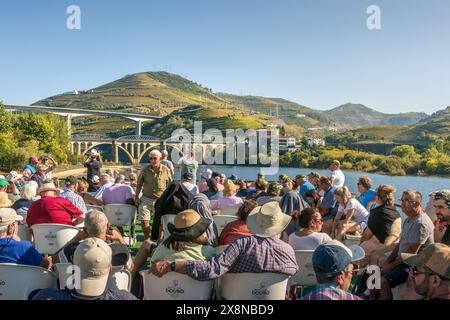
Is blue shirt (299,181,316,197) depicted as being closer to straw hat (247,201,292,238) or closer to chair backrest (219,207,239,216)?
chair backrest (219,207,239,216)

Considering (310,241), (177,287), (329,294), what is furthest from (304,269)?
(329,294)

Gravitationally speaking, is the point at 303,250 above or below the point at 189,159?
below

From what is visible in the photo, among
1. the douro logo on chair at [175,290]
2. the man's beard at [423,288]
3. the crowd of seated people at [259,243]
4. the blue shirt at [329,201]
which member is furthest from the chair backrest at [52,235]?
the blue shirt at [329,201]

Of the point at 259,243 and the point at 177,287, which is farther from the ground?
the point at 259,243

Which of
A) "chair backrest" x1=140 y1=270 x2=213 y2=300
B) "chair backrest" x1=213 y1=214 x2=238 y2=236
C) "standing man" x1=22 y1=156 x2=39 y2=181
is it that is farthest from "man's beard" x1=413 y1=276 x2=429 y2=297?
"standing man" x1=22 y1=156 x2=39 y2=181

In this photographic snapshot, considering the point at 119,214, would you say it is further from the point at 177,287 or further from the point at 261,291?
the point at 261,291

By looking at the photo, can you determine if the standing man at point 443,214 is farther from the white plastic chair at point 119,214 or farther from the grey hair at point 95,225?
the white plastic chair at point 119,214

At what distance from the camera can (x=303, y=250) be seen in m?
3.99

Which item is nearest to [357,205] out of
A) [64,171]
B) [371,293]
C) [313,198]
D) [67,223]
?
[313,198]

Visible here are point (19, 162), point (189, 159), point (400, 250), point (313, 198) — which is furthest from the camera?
point (19, 162)

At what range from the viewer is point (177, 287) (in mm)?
3158

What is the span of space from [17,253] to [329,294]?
2298 mm

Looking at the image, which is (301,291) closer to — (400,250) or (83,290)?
(400,250)
